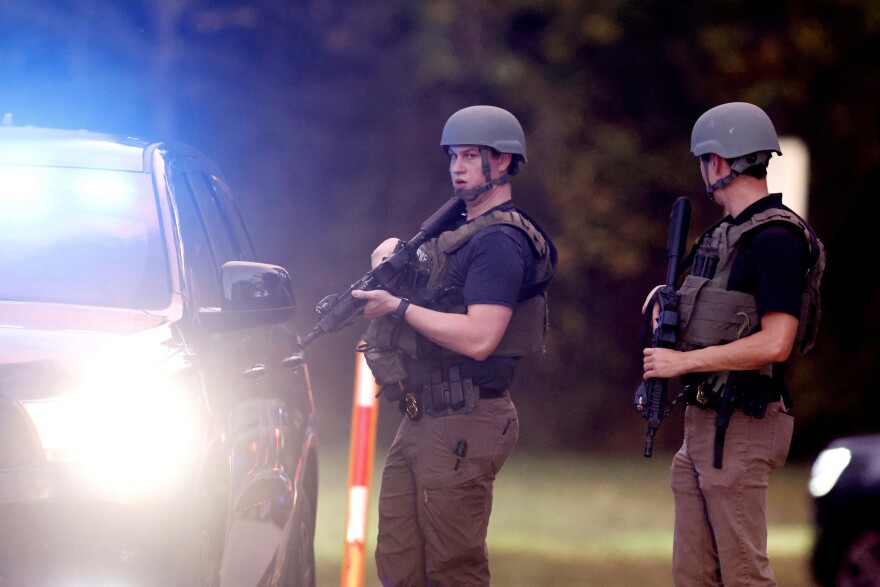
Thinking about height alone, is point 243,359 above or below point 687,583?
above

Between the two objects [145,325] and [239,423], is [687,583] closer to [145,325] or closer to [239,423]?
[239,423]

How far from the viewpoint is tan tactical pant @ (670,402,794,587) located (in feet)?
17.1

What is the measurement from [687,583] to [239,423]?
5.26 ft

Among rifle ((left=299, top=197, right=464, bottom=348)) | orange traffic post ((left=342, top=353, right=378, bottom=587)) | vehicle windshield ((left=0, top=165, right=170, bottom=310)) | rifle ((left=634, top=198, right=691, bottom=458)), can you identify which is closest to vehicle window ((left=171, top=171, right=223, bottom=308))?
vehicle windshield ((left=0, top=165, right=170, bottom=310))

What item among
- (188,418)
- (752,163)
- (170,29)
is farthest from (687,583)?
(170,29)

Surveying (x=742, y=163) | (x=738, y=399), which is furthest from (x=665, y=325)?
(x=742, y=163)

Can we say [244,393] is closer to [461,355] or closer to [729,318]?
[461,355]

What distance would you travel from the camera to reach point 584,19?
14.0 meters

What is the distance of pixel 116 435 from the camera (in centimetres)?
434

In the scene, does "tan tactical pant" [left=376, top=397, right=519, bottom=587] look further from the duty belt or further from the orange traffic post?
the orange traffic post

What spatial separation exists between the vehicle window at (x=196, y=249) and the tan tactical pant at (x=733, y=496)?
176 cm

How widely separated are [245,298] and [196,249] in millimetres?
731

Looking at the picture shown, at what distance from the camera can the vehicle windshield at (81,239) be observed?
16.7ft

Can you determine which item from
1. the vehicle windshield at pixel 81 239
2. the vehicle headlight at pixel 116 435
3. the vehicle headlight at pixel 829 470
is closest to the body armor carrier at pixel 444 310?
the vehicle windshield at pixel 81 239
